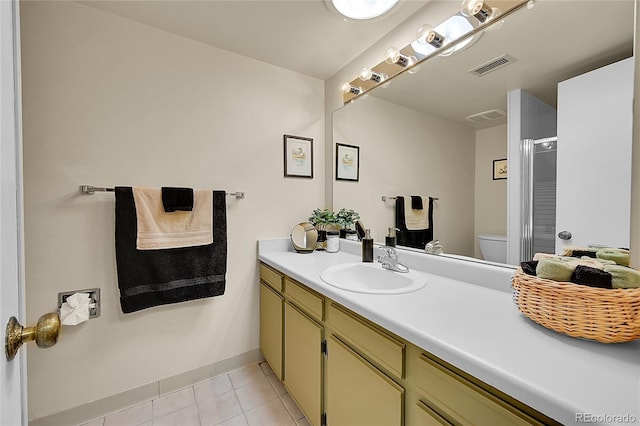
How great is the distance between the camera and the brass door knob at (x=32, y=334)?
0.42 metres

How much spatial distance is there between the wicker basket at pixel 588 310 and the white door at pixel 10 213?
1.09 meters

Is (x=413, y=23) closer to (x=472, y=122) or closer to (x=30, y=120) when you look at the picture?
(x=472, y=122)

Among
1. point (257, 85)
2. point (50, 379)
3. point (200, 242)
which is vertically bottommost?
point (50, 379)

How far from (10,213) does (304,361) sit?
124cm

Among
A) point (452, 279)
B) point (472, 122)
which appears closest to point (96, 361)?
point (452, 279)

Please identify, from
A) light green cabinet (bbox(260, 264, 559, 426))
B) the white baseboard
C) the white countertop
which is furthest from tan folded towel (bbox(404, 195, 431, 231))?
the white baseboard

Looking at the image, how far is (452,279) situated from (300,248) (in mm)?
1027

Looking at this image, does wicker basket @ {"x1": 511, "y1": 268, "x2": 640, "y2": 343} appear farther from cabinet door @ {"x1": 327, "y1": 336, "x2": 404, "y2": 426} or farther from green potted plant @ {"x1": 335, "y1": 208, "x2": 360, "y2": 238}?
green potted plant @ {"x1": 335, "y1": 208, "x2": 360, "y2": 238}

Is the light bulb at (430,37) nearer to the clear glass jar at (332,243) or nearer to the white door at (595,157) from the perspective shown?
the white door at (595,157)

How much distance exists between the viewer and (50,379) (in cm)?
134

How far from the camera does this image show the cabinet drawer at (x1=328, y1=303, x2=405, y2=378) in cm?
81

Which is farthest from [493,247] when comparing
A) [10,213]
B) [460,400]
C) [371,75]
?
[10,213]

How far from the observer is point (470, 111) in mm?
1228

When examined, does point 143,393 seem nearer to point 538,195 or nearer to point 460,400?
point 460,400
